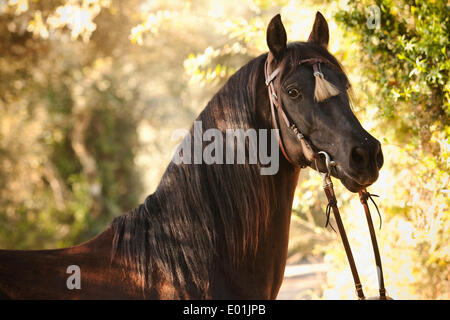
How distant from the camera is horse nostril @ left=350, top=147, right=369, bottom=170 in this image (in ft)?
6.01

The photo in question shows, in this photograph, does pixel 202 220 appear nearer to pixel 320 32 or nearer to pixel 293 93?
pixel 293 93

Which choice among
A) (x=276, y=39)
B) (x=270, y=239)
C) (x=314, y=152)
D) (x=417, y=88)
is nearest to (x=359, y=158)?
(x=314, y=152)

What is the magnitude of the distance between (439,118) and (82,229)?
1006 centimetres

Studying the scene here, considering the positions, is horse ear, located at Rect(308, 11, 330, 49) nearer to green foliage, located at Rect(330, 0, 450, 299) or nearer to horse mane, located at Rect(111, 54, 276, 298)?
horse mane, located at Rect(111, 54, 276, 298)

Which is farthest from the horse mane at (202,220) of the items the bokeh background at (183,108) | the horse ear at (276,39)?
the bokeh background at (183,108)

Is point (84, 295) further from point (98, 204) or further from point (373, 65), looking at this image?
point (98, 204)

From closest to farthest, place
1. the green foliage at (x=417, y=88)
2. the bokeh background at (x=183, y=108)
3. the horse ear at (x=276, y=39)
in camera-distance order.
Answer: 1. the horse ear at (x=276, y=39)
2. the green foliage at (x=417, y=88)
3. the bokeh background at (x=183, y=108)

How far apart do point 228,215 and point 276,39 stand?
0.95m

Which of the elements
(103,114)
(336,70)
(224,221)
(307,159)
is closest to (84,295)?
(224,221)

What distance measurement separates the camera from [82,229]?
438 inches

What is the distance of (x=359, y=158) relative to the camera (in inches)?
74.0

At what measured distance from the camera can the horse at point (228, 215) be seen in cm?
193

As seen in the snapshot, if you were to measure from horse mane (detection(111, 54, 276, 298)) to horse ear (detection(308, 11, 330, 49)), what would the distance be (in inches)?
21.3

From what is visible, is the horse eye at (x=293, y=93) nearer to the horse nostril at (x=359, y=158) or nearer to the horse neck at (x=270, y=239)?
the horse neck at (x=270, y=239)
